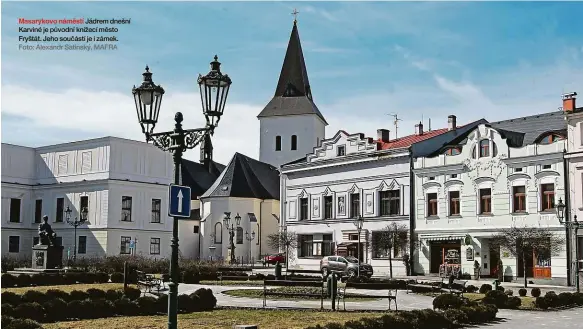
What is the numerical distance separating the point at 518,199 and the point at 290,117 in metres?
42.4

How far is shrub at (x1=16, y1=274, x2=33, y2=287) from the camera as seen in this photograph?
29859 millimetres

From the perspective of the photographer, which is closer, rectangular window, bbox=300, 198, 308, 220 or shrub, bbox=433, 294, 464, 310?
shrub, bbox=433, 294, 464, 310

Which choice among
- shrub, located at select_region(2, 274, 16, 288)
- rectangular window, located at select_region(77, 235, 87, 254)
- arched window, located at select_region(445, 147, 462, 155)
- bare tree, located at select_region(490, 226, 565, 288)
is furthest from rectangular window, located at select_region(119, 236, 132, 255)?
bare tree, located at select_region(490, 226, 565, 288)

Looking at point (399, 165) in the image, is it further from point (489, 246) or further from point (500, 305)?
point (500, 305)

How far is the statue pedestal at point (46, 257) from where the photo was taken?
3547 cm

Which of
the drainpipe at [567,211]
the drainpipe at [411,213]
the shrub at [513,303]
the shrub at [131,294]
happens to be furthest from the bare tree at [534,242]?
the shrub at [131,294]

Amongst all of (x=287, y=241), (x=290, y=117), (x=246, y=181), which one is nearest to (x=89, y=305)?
(x=287, y=241)

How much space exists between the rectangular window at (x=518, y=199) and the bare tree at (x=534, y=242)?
6.67ft

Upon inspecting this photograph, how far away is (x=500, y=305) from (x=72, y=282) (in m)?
19.7

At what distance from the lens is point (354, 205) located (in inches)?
1961

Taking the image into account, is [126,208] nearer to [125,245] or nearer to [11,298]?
[125,245]

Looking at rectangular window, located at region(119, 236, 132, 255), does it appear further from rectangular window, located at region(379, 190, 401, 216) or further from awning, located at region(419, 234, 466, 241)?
awning, located at region(419, 234, 466, 241)

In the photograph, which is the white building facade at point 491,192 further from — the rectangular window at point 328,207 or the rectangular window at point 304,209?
the rectangular window at point 304,209

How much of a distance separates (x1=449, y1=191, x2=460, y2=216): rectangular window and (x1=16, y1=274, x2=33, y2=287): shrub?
24.9 m
